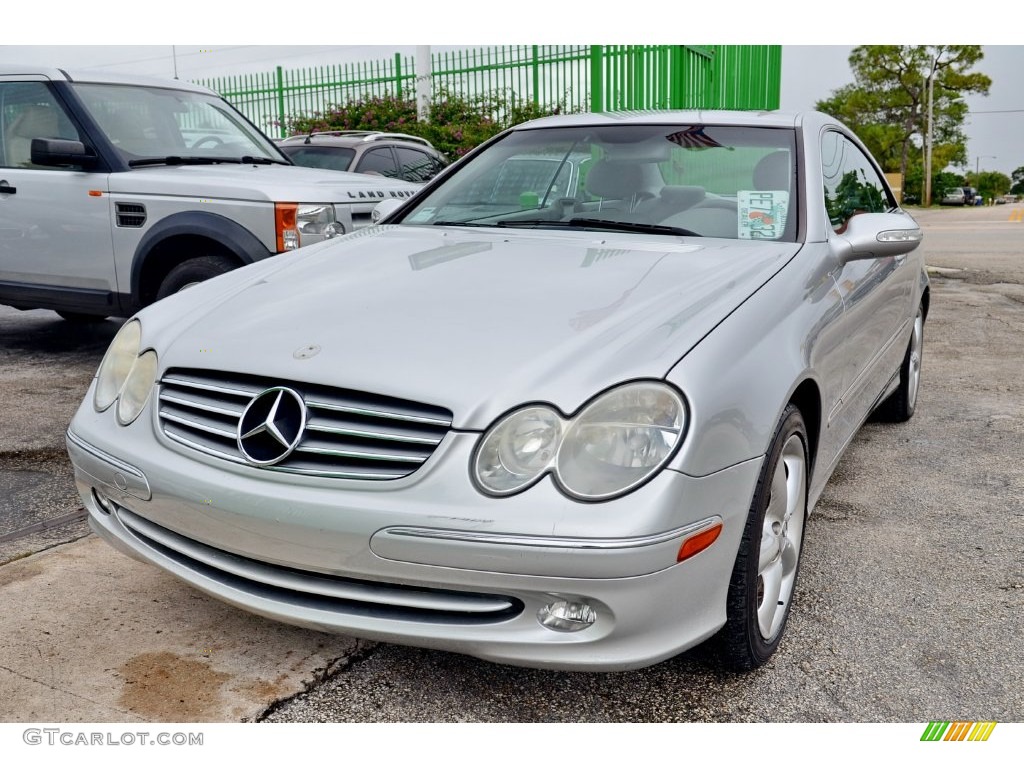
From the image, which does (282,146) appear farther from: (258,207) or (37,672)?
(37,672)

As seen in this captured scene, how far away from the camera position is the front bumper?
201 centimetres

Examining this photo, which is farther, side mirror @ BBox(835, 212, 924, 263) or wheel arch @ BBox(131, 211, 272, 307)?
wheel arch @ BBox(131, 211, 272, 307)

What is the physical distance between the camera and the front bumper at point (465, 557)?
2010 millimetres

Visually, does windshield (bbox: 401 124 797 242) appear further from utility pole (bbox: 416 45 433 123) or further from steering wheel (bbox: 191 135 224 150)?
utility pole (bbox: 416 45 433 123)

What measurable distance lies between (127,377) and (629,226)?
1.69m

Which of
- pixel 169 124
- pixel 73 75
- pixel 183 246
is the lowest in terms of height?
pixel 183 246

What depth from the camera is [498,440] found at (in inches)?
83.4

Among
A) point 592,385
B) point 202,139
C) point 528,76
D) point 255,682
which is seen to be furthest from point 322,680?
point 528,76

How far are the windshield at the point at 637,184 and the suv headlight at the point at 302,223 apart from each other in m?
1.67

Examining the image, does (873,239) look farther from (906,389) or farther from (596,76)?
(596,76)

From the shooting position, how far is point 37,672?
2512 millimetres

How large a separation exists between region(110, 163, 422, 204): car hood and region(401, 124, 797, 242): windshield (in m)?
1.79

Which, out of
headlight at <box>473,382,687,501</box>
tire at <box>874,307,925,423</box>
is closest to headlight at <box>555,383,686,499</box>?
headlight at <box>473,382,687,501</box>

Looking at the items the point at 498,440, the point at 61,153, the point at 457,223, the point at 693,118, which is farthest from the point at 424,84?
the point at 498,440
